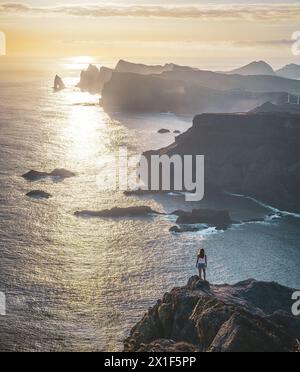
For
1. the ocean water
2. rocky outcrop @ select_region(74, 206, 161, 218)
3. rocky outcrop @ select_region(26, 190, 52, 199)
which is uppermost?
rocky outcrop @ select_region(26, 190, 52, 199)

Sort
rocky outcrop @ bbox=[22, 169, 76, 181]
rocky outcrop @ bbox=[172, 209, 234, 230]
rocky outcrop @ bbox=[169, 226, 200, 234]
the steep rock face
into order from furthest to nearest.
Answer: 1. rocky outcrop @ bbox=[22, 169, 76, 181]
2. the steep rock face
3. rocky outcrop @ bbox=[172, 209, 234, 230]
4. rocky outcrop @ bbox=[169, 226, 200, 234]

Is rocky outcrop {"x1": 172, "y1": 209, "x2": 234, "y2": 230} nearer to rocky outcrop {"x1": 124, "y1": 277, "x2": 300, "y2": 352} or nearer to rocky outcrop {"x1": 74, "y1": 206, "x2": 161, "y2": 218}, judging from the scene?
rocky outcrop {"x1": 74, "y1": 206, "x2": 161, "y2": 218}

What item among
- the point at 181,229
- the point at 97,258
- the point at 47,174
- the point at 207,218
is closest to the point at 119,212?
the point at 181,229

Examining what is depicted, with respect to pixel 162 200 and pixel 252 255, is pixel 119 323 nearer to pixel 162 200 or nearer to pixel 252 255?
pixel 252 255

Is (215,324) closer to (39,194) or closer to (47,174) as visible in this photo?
(39,194)

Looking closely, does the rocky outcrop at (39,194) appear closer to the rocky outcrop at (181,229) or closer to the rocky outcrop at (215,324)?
the rocky outcrop at (181,229)

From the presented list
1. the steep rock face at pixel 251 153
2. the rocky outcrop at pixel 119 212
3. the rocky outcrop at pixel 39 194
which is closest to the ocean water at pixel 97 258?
the rocky outcrop at pixel 39 194

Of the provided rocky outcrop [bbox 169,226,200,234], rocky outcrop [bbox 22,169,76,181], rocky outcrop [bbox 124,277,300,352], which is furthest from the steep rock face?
rocky outcrop [bbox 124,277,300,352]
